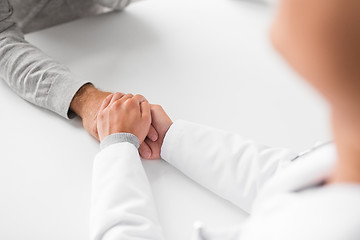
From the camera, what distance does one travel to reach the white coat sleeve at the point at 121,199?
2.19 ft

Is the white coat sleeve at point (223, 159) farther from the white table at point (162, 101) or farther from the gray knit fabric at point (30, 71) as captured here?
the gray knit fabric at point (30, 71)

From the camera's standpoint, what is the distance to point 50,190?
2.49 ft

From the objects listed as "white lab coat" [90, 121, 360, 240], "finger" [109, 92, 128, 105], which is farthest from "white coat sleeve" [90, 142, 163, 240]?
"finger" [109, 92, 128, 105]

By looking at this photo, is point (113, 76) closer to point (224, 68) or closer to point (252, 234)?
point (224, 68)

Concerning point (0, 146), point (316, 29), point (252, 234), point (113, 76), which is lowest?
point (0, 146)

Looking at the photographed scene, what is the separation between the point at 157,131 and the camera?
830 millimetres

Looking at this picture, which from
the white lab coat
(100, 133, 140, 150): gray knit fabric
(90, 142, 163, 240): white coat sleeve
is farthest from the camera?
(100, 133, 140, 150): gray knit fabric

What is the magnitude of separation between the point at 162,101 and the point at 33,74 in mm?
218

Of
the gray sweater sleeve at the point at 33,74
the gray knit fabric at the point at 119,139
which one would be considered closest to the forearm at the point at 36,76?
the gray sweater sleeve at the point at 33,74

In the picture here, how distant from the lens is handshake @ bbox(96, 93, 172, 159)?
2.64 feet

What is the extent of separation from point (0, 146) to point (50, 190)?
123mm

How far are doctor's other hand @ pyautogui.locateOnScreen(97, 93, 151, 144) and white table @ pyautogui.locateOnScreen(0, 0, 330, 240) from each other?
0.04 m

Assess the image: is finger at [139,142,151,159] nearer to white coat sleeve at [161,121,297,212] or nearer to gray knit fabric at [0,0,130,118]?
white coat sleeve at [161,121,297,212]

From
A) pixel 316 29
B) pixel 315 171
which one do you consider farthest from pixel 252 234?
pixel 316 29
